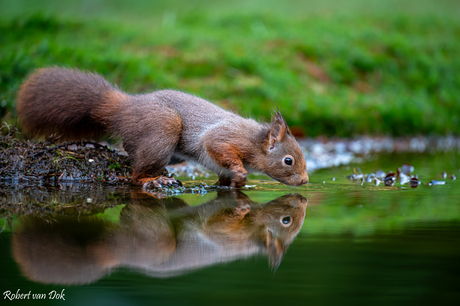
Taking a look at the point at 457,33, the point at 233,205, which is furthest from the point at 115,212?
the point at 457,33

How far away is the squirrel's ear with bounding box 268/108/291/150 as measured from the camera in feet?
17.6

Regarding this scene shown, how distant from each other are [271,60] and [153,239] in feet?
31.0

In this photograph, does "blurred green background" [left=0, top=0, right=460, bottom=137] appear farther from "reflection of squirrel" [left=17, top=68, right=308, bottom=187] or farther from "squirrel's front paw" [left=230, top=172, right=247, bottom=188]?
"squirrel's front paw" [left=230, top=172, right=247, bottom=188]

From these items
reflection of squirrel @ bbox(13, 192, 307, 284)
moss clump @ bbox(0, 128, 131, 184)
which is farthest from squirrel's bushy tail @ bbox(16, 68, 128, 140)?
reflection of squirrel @ bbox(13, 192, 307, 284)

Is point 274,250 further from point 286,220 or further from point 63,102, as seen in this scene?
point 63,102

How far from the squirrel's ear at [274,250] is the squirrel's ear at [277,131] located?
2.23m

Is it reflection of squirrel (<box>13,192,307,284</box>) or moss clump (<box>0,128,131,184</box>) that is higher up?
moss clump (<box>0,128,131,184</box>)

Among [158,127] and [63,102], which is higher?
[63,102]

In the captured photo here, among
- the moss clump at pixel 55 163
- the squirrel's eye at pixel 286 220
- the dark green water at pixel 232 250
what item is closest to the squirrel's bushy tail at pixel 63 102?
the moss clump at pixel 55 163

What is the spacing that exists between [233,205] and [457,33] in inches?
600

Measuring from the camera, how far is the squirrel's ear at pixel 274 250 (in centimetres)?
263

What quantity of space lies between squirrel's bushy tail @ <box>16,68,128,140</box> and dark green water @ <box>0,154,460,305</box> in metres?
1.18

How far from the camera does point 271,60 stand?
11984mm

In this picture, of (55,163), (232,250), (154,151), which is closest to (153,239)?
(232,250)
